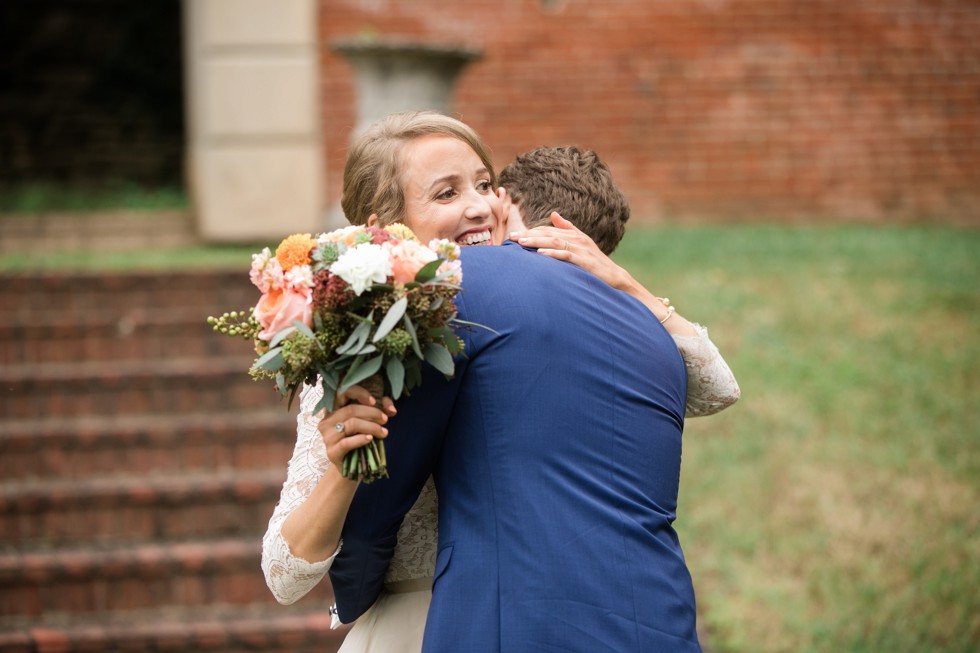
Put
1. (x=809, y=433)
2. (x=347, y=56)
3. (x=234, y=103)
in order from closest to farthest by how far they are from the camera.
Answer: (x=809, y=433)
(x=347, y=56)
(x=234, y=103)

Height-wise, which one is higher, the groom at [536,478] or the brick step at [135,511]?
the groom at [536,478]

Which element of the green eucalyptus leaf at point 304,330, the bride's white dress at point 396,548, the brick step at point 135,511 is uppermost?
the green eucalyptus leaf at point 304,330

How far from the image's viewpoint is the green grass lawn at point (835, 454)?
425 cm

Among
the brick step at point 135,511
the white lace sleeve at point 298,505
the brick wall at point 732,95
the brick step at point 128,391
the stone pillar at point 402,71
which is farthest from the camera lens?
the brick wall at point 732,95

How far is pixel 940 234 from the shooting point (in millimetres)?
8859

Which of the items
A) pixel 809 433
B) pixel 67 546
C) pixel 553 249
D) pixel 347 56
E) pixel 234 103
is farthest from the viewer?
pixel 234 103

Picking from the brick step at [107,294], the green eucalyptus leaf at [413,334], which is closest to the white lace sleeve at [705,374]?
the green eucalyptus leaf at [413,334]

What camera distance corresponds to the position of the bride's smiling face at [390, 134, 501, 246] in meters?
1.98

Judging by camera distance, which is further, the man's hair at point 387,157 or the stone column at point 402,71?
the stone column at point 402,71

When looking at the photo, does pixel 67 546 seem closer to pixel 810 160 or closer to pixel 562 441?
pixel 562 441

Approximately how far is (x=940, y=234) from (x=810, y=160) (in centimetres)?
132

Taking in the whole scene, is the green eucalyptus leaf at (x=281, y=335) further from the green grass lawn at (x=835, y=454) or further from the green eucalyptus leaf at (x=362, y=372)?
the green grass lawn at (x=835, y=454)

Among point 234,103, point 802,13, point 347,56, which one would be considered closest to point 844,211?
point 802,13

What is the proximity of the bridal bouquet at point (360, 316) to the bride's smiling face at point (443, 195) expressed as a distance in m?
0.32
